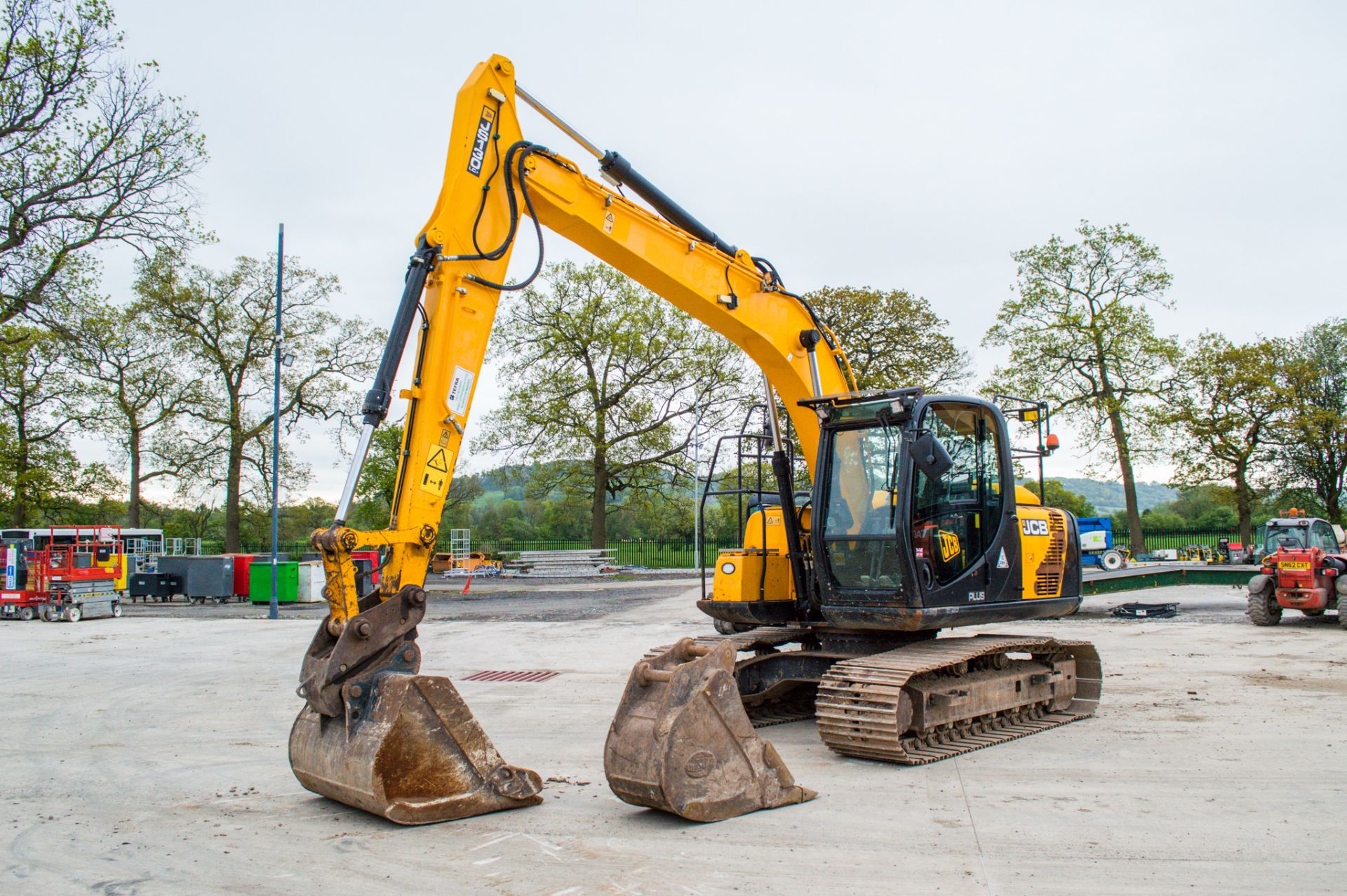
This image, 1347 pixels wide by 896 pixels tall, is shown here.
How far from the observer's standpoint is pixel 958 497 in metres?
8.06

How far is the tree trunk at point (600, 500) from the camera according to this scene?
130ft

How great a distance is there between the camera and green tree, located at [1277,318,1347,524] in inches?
1538

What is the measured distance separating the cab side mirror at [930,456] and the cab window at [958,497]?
0.39m

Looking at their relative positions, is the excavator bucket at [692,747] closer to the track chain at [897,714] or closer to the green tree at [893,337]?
the track chain at [897,714]

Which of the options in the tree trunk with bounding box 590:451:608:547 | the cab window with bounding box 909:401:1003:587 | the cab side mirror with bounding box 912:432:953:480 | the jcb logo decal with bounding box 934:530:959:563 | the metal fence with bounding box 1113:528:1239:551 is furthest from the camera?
the metal fence with bounding box 1113:528:1239:551

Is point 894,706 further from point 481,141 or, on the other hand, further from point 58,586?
point 58,586

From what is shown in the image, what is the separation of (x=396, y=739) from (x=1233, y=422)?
Result: 41239mm

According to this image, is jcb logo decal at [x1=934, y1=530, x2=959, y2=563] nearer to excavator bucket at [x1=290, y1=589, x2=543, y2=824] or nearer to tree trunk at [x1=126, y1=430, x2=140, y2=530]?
excavator bucket at [x1=290, y1=589, x2=543, y2=824]

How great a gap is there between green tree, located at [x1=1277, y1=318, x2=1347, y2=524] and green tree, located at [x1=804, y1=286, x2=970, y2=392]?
1365 cm

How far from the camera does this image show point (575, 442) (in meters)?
39.2

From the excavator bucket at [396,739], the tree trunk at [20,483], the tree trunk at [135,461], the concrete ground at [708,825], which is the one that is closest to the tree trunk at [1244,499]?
the concrete ground at [708,825]

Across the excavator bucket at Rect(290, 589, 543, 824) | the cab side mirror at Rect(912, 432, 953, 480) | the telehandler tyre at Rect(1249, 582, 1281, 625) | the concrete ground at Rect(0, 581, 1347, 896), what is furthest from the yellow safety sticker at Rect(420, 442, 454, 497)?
the telehandler tyre at Rect(1249, 582, 1281, 625)

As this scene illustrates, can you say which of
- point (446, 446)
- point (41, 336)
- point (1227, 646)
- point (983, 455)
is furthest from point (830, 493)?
point (41, 336)

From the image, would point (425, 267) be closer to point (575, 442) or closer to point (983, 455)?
point (983, 455)
